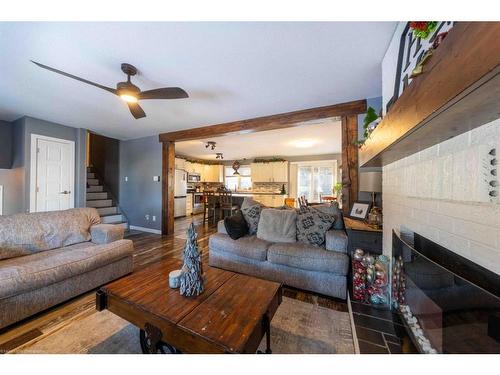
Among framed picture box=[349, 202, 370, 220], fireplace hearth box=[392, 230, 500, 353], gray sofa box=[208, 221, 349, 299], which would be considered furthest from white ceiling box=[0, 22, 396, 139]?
gray sofa box=[208, 221, 349, 299]

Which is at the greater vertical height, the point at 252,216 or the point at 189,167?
the point at 189,167

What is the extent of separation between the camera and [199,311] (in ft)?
3.76

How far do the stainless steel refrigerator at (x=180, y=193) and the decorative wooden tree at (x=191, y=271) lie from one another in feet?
18.0

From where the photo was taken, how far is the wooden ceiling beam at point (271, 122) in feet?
9.35

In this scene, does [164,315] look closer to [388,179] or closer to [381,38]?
[388,179]

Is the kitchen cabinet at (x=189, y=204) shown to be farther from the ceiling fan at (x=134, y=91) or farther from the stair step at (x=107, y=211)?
the ceiling fan at (x=134, y=91)

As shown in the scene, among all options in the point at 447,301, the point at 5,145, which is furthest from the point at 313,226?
the point at 5,145

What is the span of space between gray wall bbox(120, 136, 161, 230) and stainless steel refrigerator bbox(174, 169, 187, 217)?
58.7 inches

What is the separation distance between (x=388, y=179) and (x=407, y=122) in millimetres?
1195

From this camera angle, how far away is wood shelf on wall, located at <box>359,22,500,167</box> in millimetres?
455

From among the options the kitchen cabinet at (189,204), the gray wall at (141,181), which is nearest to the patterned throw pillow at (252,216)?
the gray wall at (141,181)

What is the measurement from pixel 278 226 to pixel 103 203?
488 centimetres

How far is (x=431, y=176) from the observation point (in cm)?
112

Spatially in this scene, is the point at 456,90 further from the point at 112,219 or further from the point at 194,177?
the point at 194,177
